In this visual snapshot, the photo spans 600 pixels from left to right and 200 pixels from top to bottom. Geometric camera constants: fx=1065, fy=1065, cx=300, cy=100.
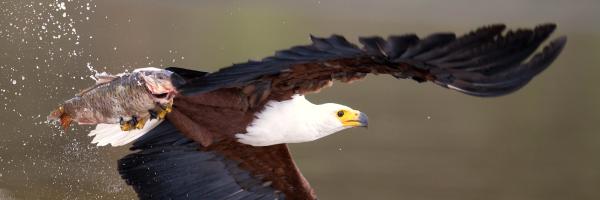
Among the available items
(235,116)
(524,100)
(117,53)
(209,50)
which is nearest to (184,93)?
(235,116)

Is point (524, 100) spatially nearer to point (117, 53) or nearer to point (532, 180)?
point (532, 180)

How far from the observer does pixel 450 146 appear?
6.54 metres

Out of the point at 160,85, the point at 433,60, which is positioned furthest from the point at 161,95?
the point at 433,60

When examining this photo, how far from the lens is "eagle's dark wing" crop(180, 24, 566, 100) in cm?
246

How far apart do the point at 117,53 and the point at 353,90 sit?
1757 mm

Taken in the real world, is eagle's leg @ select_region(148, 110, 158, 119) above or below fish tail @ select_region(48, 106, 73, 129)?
above

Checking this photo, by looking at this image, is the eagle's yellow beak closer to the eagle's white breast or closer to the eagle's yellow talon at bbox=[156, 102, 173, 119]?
the eagle's white breast

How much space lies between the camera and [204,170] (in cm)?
355

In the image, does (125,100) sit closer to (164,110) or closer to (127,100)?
(127,100)

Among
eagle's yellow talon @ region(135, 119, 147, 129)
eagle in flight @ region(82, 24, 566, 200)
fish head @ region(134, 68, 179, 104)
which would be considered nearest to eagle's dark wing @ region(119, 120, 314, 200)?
eagle in flight @ region(82, 24, 566, 200)

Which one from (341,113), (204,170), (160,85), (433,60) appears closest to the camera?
(433,60)

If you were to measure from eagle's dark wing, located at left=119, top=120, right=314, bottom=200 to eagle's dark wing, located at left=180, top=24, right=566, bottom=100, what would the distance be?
1.97ft

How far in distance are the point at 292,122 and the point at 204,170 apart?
0.53m

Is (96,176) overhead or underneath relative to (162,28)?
underneath
